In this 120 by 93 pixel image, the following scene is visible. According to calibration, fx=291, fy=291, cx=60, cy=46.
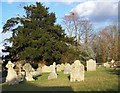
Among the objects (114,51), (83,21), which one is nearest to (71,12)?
(83,21)

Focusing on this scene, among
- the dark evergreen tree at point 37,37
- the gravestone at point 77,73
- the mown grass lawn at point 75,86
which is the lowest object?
the mown grass lawn at point 75,86

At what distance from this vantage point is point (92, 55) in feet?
220

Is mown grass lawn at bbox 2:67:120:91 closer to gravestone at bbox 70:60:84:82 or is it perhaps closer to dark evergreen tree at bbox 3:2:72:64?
gravestone at bbox 70:60:84:82

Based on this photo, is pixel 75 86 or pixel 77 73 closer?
pixel 75 86

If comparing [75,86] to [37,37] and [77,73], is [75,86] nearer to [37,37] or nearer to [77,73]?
[77,73]

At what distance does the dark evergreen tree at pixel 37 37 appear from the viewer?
45.8 meters

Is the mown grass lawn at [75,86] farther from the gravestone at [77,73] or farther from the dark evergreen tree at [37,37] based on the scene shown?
the dark evergreen tree at [37,37]

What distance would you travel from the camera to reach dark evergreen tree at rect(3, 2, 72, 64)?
45781 millimetres

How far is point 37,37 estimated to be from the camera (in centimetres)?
4697

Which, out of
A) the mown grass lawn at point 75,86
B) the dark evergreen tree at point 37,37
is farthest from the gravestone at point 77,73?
the dark evergreen tree at point 37,37

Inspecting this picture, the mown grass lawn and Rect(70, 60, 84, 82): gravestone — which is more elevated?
Rect(70, 60, 84, 82): gravestone

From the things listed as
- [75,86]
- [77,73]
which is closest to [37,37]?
[77,73]

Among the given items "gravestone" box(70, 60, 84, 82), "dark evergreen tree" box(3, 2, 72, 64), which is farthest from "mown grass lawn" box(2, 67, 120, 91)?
"dark evergreen tree" box(3, 2, 72, 64)

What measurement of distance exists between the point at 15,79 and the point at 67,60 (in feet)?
93.1
